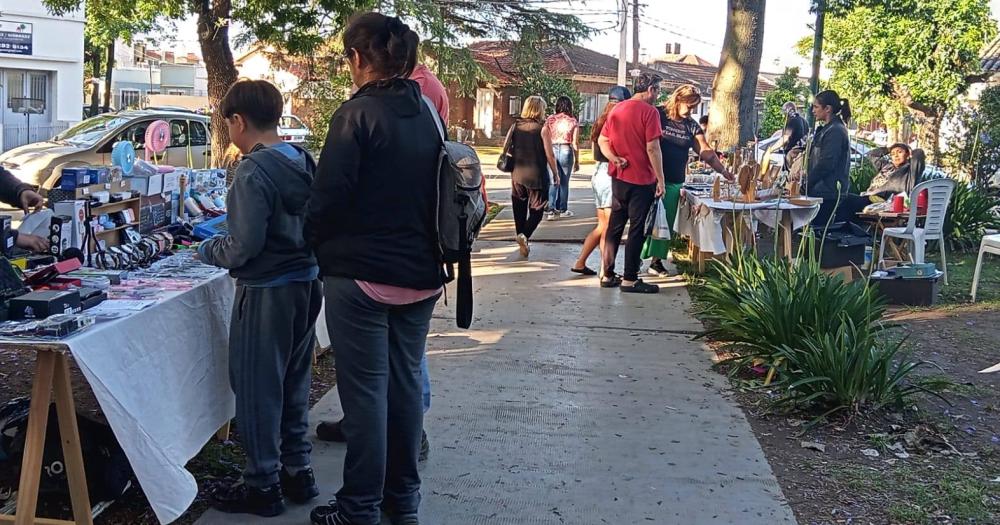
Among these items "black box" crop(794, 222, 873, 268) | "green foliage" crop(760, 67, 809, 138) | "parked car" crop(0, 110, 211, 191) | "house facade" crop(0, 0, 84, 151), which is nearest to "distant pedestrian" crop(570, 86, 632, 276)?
"black box" crop(794, 222, 873, 268)

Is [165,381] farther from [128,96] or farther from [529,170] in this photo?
[128,96]

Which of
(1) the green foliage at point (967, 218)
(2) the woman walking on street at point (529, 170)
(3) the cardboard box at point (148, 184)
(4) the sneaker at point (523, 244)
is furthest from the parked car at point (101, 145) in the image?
(1) the green foliage at point (967, 218)

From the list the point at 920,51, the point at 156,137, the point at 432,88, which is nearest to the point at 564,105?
the point at 156,137

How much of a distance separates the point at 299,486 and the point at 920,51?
18.7 metres

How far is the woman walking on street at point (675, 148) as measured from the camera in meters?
8.70

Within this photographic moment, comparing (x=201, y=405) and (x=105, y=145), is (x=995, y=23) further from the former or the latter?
(x=201, y=405)

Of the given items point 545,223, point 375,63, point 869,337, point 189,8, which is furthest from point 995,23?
point 375,63

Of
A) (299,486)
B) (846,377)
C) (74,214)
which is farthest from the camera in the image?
(846,377)

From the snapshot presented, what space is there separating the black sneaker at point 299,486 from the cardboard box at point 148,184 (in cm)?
189

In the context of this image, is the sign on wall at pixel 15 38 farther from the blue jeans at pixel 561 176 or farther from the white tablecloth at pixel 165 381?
the white tablecloth at pixel 165 381

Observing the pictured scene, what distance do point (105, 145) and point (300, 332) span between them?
485 inches

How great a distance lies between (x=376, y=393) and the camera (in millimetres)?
3393

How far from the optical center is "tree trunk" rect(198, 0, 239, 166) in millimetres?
11789

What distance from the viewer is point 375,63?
10.9ft
